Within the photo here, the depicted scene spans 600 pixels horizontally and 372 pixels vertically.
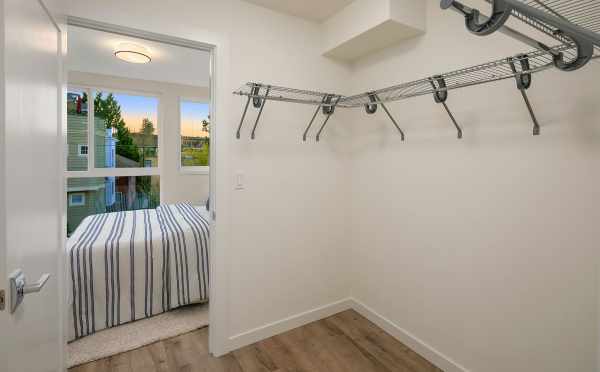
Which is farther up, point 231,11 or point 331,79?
point 231,11

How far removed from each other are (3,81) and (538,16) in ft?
4.31

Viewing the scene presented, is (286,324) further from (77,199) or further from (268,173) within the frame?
(77,199)

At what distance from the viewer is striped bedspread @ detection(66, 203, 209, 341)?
2.28m

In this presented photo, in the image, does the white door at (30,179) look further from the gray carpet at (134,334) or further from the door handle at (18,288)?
the gray carpet at (134,334)

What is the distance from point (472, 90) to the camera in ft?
5.62

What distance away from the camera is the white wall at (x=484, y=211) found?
134 cm

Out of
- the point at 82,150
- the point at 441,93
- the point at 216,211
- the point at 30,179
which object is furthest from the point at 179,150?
the point at 441,93

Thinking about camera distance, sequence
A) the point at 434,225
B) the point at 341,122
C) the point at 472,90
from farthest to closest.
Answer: the point at 341,122 → the point at 434,225 → the point at 472,90

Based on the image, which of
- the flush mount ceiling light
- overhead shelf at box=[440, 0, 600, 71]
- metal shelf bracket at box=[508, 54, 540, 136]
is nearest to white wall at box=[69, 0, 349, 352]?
metal shelf bracket at box=[508, 54, 540, 136]

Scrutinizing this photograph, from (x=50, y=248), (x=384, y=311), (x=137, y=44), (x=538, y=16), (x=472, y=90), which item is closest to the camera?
(x=538, y=16)

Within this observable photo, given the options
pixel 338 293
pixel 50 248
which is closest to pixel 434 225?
pixel 338 293

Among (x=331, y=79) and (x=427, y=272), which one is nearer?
(x=427, y=272)

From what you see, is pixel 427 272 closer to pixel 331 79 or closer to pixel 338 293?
pixel 338 293

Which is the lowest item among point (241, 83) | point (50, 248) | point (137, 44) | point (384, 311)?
point (384, 311)
